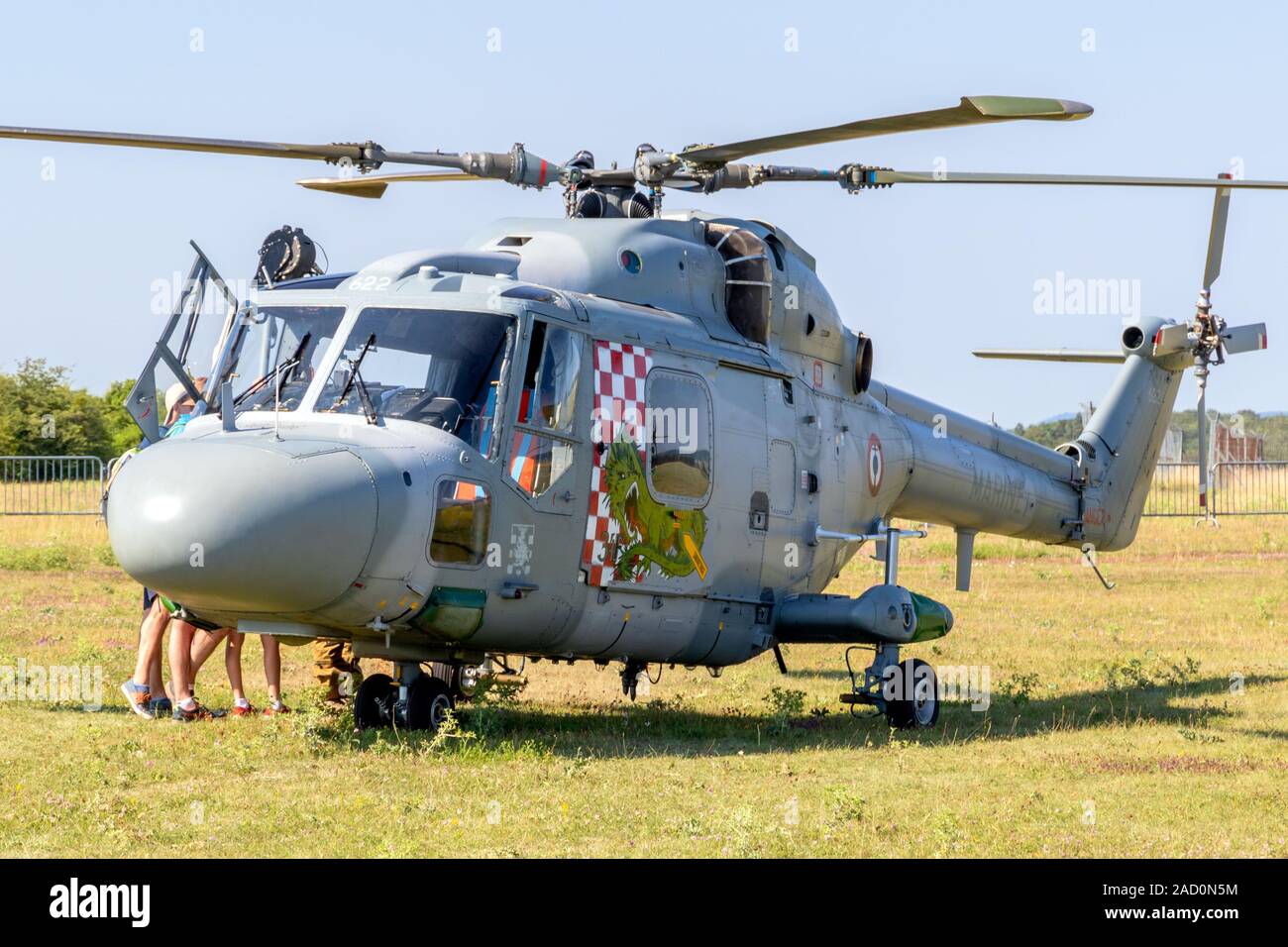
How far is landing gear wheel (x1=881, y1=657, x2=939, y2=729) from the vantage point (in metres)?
12.7

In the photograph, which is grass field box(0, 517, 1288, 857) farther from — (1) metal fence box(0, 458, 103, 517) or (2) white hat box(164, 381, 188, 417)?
(1) metal fence box(0, 458, 103, 517)

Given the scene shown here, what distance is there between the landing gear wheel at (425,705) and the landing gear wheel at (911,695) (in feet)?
12.1

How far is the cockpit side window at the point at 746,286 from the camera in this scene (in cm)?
1278

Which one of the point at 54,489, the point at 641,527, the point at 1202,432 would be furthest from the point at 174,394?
the point at 54,489

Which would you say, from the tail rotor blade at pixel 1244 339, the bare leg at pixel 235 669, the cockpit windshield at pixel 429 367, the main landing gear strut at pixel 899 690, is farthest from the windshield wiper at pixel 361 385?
the tail rotor blade at pixel 1244 339

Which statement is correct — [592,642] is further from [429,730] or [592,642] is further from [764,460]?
[764,460]

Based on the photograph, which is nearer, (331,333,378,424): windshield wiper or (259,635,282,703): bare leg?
(331,333,378,424): windshield wiper

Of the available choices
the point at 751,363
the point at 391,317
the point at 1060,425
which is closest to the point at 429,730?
the point at 391,317

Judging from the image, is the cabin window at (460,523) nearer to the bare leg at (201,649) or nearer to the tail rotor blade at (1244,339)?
the bare leg at (201,649)

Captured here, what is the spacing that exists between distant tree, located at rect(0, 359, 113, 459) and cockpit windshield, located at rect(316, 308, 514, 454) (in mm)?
44042

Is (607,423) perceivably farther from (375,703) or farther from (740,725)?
(740,725)

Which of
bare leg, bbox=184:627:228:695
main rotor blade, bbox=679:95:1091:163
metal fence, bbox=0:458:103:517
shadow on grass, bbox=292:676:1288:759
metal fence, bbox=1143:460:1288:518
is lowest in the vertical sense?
metal fence, bbox=1143:460:1288:518

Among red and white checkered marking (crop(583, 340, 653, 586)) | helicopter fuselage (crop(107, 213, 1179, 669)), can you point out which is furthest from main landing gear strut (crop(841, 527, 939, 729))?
red and white checkered marking (crop(583, 340, 653, 586))

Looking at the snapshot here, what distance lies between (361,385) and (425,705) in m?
2.47
